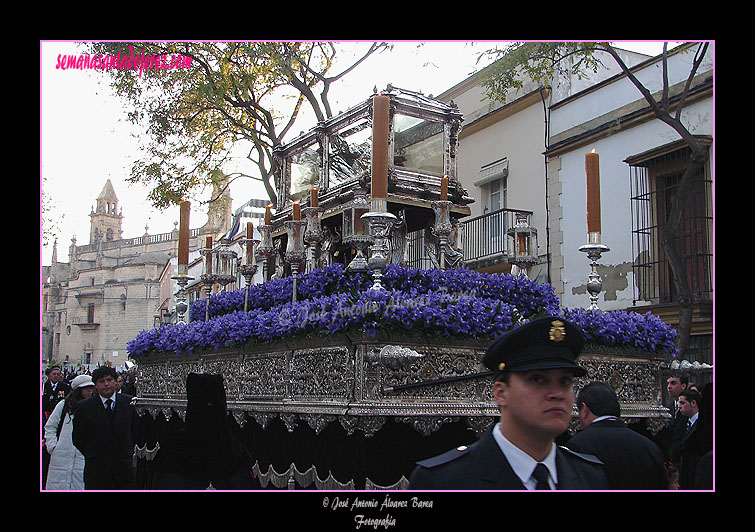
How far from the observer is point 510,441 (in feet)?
8.15

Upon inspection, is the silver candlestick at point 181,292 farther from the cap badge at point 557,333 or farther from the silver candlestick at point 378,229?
the cap badge at point 557,333

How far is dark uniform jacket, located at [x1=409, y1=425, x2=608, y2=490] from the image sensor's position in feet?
8.04

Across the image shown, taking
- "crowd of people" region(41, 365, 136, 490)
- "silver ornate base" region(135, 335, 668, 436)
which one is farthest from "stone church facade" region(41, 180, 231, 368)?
"silver ornate base" region(135, 335, 668, 436)

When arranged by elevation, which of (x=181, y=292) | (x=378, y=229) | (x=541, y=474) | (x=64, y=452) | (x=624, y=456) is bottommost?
(x=64, y=452)

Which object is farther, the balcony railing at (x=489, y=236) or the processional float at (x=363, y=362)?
the balcony railing at (x=489, y=236)

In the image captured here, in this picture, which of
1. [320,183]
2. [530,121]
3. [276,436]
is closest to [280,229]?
[320,183]

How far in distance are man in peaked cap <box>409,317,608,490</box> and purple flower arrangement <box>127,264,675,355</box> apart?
2281 mm

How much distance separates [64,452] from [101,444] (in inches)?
22.6

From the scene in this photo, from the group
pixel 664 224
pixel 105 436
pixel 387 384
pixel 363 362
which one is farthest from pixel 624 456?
pixel 664 224

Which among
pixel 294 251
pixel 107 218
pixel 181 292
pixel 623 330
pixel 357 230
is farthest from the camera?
pixel 107 218

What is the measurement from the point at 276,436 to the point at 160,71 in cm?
770

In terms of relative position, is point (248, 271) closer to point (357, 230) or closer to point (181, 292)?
point (181, 292)

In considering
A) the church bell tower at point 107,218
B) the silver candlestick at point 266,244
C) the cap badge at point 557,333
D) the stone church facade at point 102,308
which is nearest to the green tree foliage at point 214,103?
the silver candlestick at point 266,244

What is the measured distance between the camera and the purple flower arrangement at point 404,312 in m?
4.94
